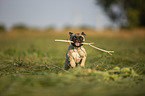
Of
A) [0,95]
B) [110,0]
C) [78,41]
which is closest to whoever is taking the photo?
[0,95]

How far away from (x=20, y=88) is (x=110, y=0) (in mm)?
26835

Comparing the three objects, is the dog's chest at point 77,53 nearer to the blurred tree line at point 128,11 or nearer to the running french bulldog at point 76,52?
the running french bulldog at point 76,52

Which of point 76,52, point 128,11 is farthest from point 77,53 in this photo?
point 128,11

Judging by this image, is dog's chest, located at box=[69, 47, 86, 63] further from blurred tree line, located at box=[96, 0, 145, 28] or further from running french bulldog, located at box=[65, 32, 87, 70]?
blurred tree line, located at box=[96, 0, 145, 28]

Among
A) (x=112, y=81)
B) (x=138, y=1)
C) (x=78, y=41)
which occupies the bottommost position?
(x=112, y=81)

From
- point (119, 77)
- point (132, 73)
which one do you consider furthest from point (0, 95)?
point (132, 73)

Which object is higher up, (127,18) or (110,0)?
(110,0)

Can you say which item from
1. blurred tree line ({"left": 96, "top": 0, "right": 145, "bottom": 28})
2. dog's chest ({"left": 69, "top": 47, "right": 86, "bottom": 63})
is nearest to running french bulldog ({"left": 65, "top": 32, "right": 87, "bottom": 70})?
dog's chest ({"left": 69, "top": 47, "right": 86, "bottom": 63})

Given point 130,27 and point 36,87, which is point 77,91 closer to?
point 36,87

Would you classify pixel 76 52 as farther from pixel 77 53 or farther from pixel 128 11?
pixel 128 11

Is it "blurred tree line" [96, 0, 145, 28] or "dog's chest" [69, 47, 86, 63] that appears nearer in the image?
"dog's chest" [69, 47, 86, 63]

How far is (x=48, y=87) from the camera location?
7.86ft

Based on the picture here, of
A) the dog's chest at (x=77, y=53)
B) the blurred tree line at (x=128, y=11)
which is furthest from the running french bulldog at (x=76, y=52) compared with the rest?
the blurred tree line at (x=128, y=11)

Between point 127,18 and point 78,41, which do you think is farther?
point 127,18
